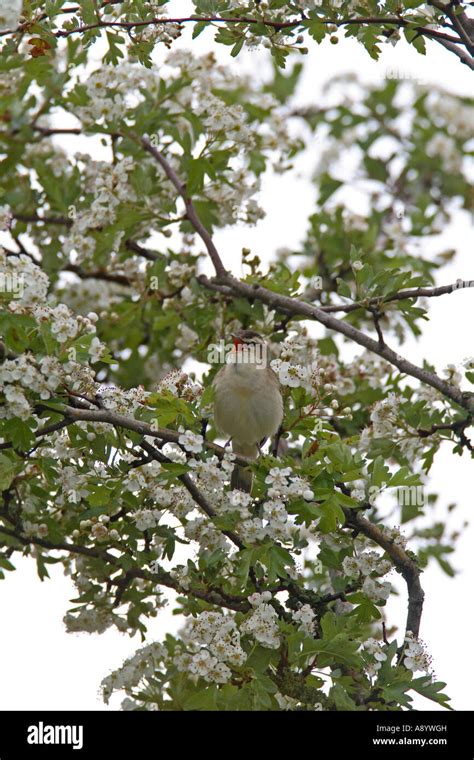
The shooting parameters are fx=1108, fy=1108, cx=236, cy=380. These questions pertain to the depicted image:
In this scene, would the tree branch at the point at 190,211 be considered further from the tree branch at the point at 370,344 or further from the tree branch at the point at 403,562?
the tree branch at the point at 403,562

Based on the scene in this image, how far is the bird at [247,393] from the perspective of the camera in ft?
20.7

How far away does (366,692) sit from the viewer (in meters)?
4.73

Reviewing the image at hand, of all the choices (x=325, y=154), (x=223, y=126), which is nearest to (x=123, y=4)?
(x=223, y=126)

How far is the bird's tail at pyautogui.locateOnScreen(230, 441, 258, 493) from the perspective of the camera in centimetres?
592

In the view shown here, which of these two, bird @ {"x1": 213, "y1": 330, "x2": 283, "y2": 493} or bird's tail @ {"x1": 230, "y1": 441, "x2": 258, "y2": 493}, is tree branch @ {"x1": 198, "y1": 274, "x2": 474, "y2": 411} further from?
bird's tail @ {"x1": 230, "y1": 441, "x2": 258, "y2": 493}

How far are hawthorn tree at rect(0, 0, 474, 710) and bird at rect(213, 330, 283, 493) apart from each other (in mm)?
177

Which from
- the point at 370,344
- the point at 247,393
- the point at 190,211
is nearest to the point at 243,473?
the point at 247,393

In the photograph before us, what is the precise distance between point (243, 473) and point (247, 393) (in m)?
0.62

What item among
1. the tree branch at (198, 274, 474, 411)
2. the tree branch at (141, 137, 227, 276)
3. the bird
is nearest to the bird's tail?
the bird

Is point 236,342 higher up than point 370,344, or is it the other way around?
point 236,342

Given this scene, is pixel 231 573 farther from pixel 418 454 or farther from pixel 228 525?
pixel 418 454

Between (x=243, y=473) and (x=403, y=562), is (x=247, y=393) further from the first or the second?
(x=403, y=562)

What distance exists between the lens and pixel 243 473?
598cm

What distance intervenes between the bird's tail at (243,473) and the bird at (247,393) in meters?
0.16
